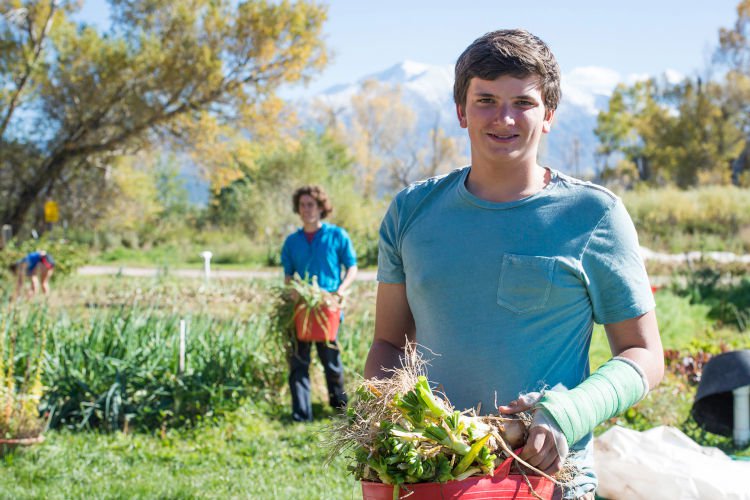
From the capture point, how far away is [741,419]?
17.5 feet

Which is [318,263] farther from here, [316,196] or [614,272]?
[614,272]

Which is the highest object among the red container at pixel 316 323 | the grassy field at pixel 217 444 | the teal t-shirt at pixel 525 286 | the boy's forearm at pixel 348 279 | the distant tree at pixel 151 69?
the distant tree at pixel 151 69

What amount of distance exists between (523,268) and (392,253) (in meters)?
0.38

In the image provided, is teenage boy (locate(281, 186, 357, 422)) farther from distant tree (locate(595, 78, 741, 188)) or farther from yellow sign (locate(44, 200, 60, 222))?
distant tree (locate(595, 78, 741, 188))

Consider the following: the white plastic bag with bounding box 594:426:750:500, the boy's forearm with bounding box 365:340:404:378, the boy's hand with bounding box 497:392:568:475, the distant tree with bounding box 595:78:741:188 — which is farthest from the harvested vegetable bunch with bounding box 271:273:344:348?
the distant tree with bounding box 595:78:741:188

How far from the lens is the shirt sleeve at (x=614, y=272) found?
1723 millimetres

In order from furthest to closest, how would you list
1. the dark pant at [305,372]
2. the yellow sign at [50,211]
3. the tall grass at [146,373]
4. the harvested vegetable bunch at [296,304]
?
1. the yellow sign at [50,211]
2. the dark pant at [305,372]
3. the harvested vegetable bunch at [296,304]
4. the tall grass at [146,373]

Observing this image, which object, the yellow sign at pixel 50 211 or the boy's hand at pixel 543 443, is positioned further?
the yellow sign at pixel 50 211

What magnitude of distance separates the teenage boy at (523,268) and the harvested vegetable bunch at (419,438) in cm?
21

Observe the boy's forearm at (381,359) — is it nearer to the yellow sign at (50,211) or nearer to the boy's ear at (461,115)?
the boy's ear at (461,115)

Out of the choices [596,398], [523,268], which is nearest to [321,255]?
[523,268]

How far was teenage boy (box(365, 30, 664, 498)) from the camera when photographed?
1727mm

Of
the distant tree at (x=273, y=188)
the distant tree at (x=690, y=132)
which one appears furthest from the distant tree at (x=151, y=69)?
the distant tree at (x=690, y=132)

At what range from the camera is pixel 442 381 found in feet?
6.03
